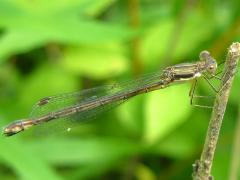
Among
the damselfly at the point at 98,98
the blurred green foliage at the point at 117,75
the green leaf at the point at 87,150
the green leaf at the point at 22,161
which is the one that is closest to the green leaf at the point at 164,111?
the blurred green foliage at the point at 117,75

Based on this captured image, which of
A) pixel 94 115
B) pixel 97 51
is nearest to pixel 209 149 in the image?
pixel 94 115

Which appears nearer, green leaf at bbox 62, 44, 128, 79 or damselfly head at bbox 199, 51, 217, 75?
damselfly head at bbox 199, 51, 217, 75

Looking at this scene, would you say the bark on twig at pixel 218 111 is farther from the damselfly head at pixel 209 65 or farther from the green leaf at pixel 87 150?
the green leaf at pixel 87 150

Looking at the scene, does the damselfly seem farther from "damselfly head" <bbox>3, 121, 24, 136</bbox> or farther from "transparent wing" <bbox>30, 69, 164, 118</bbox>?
"damselfly head" <bbox>3, 121, 24, 136</bbox>

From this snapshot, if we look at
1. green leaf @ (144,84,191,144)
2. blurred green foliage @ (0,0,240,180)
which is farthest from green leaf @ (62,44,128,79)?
green leaf @ (144,84,191,144)

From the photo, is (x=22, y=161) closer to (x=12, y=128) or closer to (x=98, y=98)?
(x=12, y=128)

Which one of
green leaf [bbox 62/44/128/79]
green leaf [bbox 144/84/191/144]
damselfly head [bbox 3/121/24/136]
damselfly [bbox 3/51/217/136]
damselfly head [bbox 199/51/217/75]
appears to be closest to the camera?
damselfly head [bbox 3/121/24/136]

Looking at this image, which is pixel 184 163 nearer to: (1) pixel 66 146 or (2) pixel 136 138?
(2) pixel 136 138
